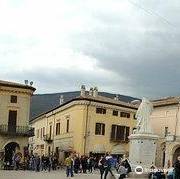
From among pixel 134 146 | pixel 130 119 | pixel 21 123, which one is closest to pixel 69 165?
pixel 134 146

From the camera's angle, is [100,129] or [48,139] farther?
[48,139]

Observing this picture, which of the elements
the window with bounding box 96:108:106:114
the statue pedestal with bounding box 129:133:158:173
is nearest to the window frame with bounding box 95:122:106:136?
the window with bounding box 96:108:106:114

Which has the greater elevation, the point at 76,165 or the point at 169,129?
the point at 169,129

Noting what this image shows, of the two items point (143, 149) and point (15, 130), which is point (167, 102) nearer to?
point (15, 130)

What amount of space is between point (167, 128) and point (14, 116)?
2178cm

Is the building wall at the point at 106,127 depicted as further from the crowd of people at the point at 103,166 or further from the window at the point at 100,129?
the crowd of people at the point at 103,166

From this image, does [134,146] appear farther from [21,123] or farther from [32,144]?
[32,144]

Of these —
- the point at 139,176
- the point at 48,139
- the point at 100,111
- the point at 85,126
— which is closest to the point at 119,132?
the point at 100,111

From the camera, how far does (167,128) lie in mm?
68062

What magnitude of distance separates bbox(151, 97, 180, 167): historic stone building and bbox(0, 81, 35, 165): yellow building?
17.8m

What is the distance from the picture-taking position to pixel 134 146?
31.3 m

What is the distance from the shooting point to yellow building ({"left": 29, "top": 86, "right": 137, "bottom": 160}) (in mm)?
59469

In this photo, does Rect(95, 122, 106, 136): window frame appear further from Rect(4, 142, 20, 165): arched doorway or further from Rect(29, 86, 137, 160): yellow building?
Rect(4, 142, 20, 165): arched doorway

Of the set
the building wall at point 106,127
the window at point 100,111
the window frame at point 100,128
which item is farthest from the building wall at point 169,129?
the window at point 100,111
